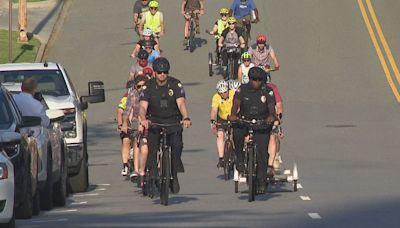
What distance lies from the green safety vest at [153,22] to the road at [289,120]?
156 centimetres

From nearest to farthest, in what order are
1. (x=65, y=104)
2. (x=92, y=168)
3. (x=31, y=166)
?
1. (x=31, y=166)
2. (x=65, y=104)
3. (x=92, y=168)

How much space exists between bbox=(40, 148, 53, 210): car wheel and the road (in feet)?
0.51

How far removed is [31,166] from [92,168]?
954cm

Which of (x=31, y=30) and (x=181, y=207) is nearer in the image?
(x=181, y=207)

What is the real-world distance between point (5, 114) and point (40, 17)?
2886 cm

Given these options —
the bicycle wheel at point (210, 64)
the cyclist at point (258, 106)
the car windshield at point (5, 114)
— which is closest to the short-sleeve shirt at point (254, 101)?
the cyclist at point (258, 106)

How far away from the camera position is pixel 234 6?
3750 cm

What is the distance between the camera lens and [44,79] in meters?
22.6

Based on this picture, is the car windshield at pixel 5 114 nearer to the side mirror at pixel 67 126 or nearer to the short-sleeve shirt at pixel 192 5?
the side mirror at pixel 67 126

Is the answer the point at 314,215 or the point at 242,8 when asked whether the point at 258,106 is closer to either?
the point at 314,215

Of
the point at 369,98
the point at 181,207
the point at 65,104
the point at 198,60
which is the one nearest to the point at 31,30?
the point at 198,60

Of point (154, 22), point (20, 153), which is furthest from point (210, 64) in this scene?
point (20, 153)

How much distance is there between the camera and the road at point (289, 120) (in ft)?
56.1

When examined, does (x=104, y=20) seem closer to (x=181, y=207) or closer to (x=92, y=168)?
(x=92, y=168)
